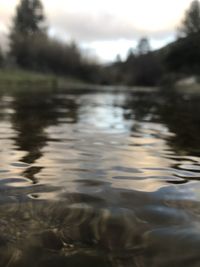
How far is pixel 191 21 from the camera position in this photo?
6172 centimetres

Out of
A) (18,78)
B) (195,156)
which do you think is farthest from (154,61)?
(195,156)

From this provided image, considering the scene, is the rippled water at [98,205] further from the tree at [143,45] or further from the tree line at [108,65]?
the tree at [143,45]

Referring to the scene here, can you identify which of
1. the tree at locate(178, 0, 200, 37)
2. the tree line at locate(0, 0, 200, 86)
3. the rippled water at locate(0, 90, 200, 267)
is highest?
the tree at locate(178, 0, 200, 37)

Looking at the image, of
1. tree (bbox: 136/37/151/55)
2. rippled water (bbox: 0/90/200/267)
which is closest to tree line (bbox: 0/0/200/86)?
rippled water (bbox: 0/90/200/267)

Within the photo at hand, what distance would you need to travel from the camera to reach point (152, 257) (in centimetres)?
201

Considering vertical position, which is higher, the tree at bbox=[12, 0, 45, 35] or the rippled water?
the tree at bbox=[12, 0, 45, 35]

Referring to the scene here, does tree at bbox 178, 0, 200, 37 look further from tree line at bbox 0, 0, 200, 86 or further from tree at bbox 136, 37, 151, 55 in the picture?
tree at bbox 136, 37, 151, 55

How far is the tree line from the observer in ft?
175

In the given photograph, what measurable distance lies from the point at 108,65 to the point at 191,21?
1489 cm

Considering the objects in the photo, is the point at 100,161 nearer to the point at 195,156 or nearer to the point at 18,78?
the point at 195,156

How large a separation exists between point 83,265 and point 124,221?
1.78ft

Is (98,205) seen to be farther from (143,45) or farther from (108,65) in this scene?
(143,45)

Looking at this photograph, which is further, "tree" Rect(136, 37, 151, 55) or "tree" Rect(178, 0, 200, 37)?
"tree" Rect(136, 37, 151, 55)

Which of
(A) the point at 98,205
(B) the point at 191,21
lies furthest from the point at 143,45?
(A) the point at 98,205
